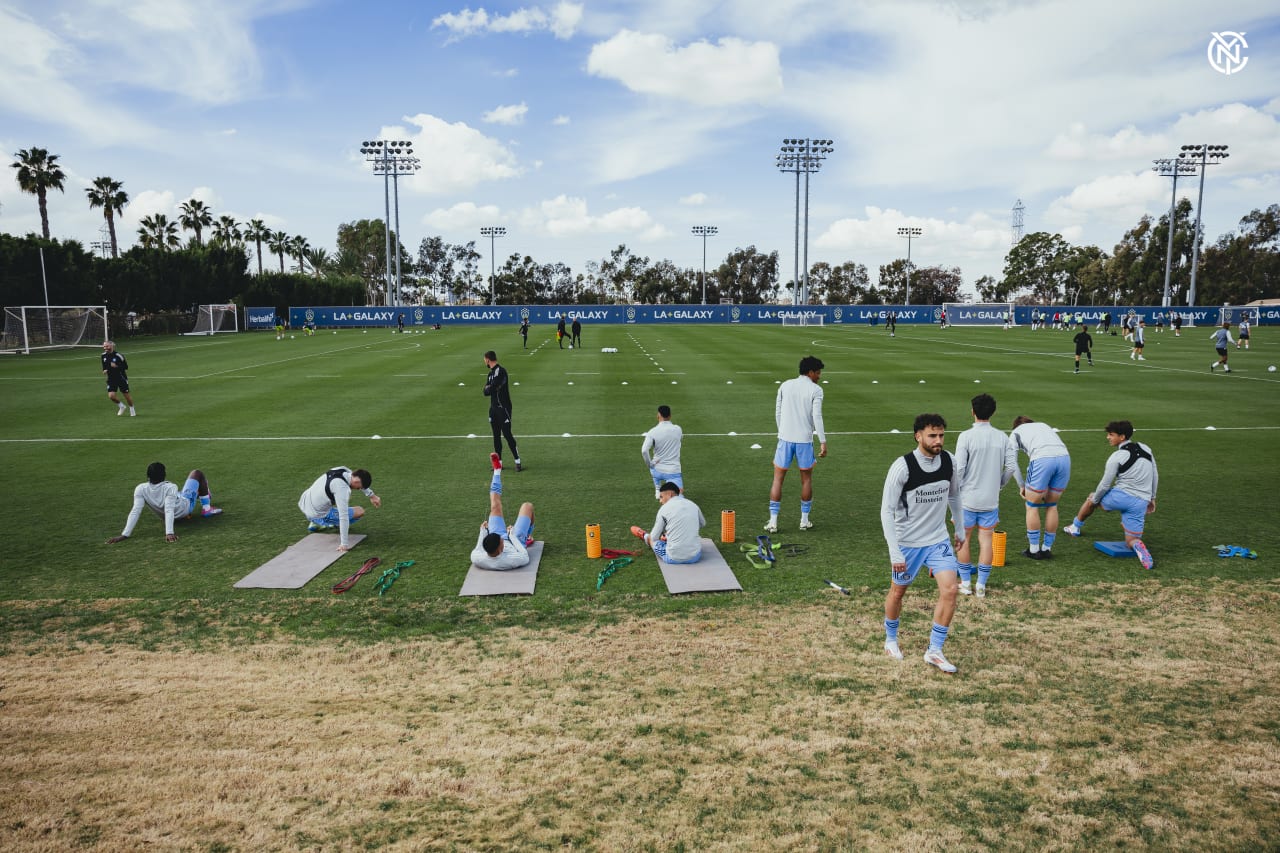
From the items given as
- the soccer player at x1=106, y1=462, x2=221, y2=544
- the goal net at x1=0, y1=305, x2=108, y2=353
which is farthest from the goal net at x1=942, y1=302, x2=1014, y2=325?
the soccer player at x1=106, y1=462, x2=221, y2=544

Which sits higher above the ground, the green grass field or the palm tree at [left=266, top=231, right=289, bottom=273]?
the palm tree at [left=266, top=231, right=289, bottom=273]

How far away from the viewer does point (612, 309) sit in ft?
271

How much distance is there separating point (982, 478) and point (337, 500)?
25.2 ft

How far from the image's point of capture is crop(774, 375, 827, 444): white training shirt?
9.84 m

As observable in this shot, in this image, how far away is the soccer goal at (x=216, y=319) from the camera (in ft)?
213

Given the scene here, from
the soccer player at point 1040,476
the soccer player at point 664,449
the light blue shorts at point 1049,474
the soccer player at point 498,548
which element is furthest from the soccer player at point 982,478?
the soccer player at point 498,548

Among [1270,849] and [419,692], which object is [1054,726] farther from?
[419,692]

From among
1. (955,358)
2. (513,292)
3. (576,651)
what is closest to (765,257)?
(513,292)

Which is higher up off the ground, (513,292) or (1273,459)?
(513,292)

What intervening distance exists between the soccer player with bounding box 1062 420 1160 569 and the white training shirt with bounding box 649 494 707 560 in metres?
4.91

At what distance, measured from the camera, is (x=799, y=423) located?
999 centimetres

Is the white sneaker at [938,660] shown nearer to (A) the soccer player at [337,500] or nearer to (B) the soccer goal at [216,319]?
(A) the soccer player at [337,500]

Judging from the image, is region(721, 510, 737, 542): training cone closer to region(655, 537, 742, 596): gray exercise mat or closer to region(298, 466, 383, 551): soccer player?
region(655, 537, 742, 596): gray exercise mat

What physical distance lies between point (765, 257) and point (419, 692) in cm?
13348
